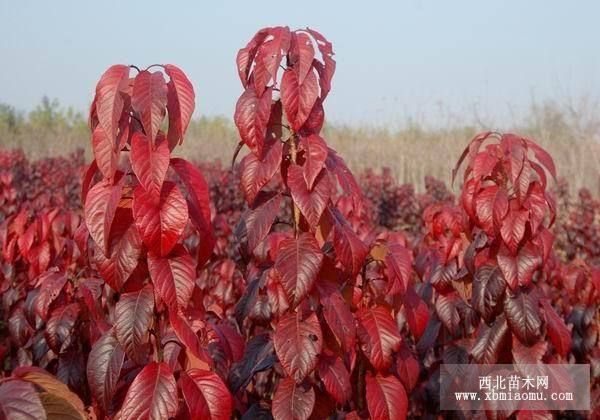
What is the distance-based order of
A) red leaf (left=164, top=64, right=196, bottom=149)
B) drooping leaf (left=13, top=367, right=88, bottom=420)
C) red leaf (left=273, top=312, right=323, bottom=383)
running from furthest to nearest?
red leaf (left=273, top=312, right=323, bottom=383) < red leaf (left=164, top=64, right=196, bottom=149) < drooping leaf (left=13, top=367, right=88, bottom=420)

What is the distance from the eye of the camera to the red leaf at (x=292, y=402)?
1.65 meters

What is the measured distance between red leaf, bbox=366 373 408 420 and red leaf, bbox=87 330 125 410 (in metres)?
0.70

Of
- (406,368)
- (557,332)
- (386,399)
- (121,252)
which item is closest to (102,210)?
(121,252)

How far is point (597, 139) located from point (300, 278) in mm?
14427

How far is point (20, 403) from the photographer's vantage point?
3.29 ft

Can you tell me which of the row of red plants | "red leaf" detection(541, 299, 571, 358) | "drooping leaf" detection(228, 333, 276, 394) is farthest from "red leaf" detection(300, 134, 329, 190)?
"red leaf" detection(541, 299, 571, 358)

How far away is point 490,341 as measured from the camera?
223cm

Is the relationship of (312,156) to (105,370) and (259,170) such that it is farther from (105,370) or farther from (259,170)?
(105,370)

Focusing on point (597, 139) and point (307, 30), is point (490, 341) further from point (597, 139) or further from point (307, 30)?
point (597, 139)

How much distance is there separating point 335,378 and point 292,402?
0.42 feet

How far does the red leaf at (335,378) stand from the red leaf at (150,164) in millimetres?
654

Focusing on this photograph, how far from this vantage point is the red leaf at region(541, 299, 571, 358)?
2203 millimetres

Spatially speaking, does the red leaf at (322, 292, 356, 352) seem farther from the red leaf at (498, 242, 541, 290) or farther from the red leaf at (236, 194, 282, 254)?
the red leaf at (498, 242, 541, 290)

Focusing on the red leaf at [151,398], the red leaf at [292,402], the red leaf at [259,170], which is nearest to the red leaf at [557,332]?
the red leaf at [292,402]
